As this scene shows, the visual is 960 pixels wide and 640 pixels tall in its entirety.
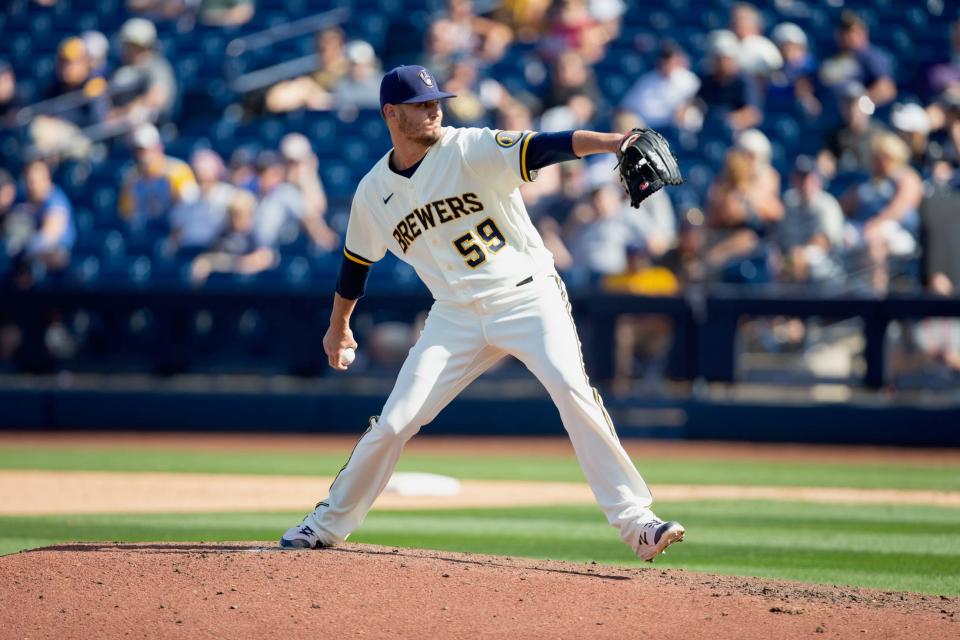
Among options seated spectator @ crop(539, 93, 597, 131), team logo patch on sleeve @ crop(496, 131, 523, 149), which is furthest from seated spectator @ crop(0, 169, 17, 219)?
team logo patch on sleeve @ crop(496, 131, 523, 149)

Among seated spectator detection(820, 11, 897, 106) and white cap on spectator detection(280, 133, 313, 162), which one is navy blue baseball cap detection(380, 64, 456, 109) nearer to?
white cap on spectator detection(280, 133, 313, 162)

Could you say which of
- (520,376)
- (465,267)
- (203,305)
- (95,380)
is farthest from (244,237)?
(465,267)

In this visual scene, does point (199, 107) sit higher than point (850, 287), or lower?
higher

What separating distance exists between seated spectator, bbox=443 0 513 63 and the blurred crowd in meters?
0.02

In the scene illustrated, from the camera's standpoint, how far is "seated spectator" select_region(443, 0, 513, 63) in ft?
46.9

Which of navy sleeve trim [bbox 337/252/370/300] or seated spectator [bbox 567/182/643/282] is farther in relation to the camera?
seated spectator [bbox 567/182/643/282]

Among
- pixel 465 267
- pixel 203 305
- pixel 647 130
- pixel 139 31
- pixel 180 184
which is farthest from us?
pixel 139 31

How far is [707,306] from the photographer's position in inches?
441

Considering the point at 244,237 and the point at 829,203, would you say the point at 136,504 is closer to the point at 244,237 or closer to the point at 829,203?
the point at 244,237

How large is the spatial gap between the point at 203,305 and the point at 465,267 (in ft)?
23.7

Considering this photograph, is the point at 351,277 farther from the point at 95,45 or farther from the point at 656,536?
the point at 95,45

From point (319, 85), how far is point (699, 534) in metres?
8.92

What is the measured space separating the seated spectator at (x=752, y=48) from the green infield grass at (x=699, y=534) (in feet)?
20.4

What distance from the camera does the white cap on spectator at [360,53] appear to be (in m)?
14.1
